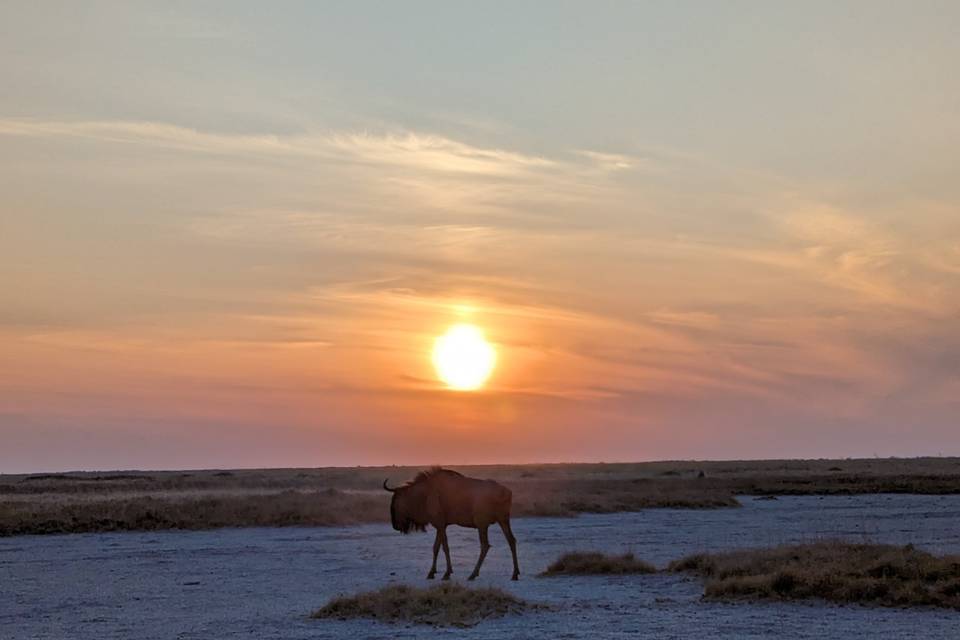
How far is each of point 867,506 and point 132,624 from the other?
146 ft

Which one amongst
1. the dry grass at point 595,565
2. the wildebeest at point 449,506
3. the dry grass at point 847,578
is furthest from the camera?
the dry grass at point 595,565

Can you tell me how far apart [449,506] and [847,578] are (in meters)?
8.74

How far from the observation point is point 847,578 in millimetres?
19750

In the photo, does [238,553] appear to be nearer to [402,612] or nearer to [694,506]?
[402,612]

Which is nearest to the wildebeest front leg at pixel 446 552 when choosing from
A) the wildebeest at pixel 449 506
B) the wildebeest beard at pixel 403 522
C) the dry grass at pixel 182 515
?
the wildebeest at pixel 449 506

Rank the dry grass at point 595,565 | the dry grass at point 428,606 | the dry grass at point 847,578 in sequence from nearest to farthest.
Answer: the dry grass at point 428,606 < the dry grass at point 847,578 < the dry grass at point 595,565

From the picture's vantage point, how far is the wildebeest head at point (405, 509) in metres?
25.4

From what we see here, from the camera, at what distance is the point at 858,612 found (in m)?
18.2

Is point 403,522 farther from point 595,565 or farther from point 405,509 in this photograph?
point 595,565

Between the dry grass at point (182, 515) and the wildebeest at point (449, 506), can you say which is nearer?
the wildebeest at point (449, 506)

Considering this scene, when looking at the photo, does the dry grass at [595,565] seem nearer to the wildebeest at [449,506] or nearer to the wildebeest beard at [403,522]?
the wildebeest at [449,506]

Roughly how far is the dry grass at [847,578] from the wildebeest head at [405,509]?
21.8 ft

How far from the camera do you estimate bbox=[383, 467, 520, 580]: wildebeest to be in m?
24.3

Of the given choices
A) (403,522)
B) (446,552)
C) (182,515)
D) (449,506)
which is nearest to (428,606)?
(446,552)
